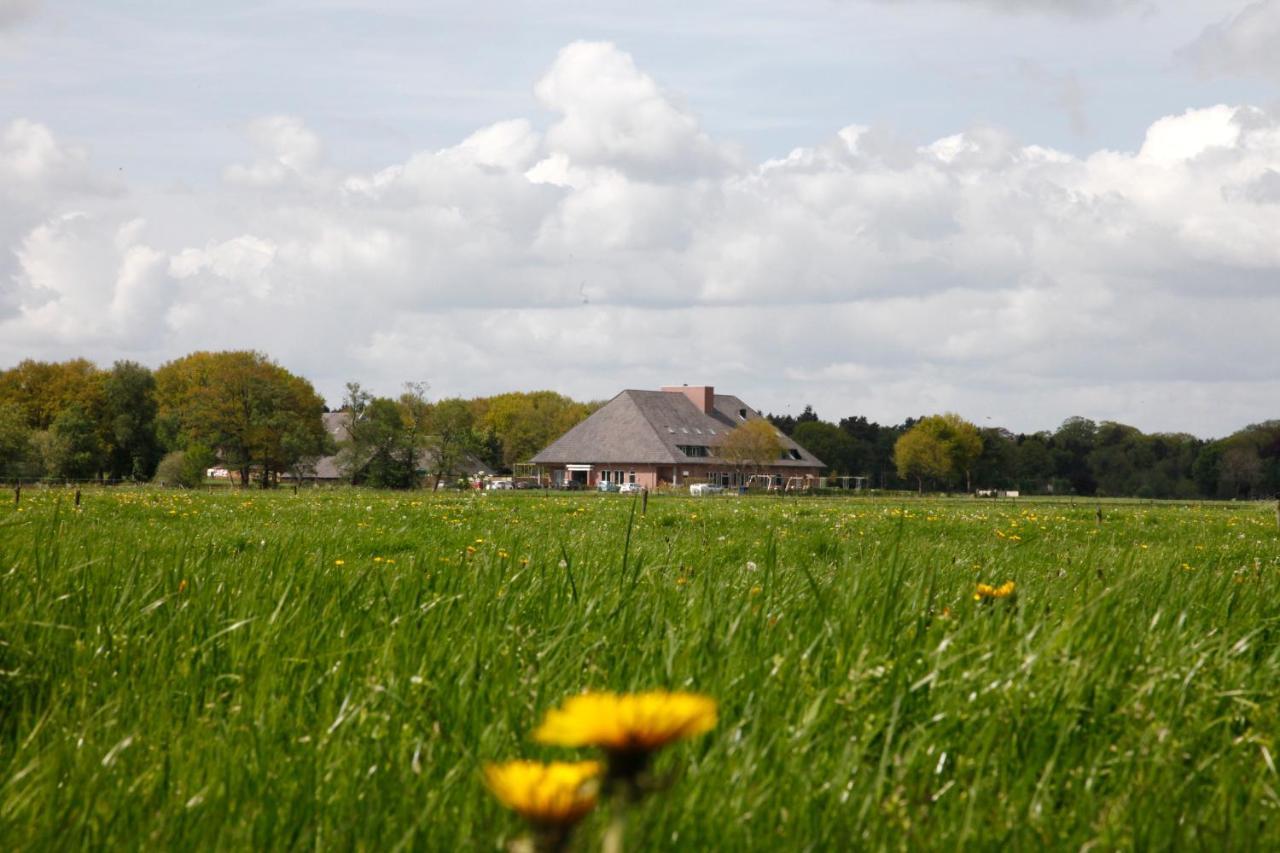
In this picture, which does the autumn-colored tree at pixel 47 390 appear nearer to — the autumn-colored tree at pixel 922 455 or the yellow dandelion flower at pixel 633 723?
the autumn-colored tree at pixel 922 455

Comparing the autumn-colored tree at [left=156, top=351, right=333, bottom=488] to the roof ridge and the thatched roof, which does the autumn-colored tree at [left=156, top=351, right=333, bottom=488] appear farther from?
the roof ridge

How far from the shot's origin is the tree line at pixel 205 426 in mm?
65938

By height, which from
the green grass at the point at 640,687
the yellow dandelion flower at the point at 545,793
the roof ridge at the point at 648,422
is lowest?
the green grass at the point at 640,687

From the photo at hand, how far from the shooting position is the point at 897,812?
2.70 metres

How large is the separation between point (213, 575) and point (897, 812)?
325cm

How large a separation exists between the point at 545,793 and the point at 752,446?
98.9 m

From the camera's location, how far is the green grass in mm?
2592

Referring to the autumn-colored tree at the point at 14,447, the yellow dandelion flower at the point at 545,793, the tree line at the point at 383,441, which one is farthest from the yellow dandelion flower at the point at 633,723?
the autumn-colored tree at the point at 14,447

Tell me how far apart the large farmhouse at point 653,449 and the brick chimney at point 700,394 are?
85mm

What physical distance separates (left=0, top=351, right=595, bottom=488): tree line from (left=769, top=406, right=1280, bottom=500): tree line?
49067 mm

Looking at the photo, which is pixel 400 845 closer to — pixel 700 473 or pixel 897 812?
pixel 897 812

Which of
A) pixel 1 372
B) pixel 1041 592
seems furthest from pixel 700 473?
pixel 1041 592

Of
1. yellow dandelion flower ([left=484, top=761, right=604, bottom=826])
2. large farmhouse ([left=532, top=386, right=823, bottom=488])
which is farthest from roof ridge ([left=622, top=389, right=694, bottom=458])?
yellow dandelion flower ([left=484, top=761, right=604, bottom=826])

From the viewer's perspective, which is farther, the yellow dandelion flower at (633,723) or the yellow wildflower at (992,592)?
the yellow wildflower at (992,592)
